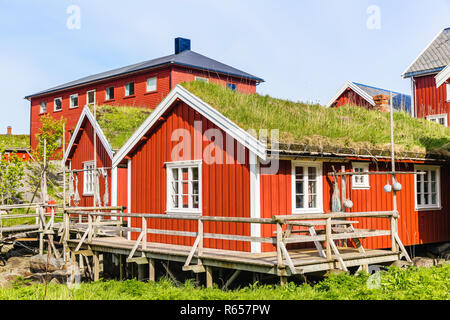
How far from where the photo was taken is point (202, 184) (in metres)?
13.3

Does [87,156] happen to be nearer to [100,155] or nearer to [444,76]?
[100,155]

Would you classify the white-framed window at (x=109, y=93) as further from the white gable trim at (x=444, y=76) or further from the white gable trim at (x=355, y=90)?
the white gable trim at (x=444, y=76)

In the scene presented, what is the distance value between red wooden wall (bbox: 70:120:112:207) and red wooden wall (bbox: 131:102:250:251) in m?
5.58

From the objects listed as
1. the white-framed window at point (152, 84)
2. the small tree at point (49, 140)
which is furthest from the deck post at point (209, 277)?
the small tree at point (49, 140)

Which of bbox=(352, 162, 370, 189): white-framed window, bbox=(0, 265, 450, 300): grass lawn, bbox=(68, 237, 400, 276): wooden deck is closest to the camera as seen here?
bbox=(0, 265, 450, 300): grass lawn

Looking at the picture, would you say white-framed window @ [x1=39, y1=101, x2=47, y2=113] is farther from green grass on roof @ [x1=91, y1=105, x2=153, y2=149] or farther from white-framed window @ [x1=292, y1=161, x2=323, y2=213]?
white-framed window @ [x1=292, y1=161, x2=323, y2=213]

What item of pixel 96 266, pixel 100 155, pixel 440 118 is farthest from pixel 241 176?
pixel 440 118

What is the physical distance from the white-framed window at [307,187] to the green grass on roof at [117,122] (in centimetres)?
980

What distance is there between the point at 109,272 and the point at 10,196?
13.6m

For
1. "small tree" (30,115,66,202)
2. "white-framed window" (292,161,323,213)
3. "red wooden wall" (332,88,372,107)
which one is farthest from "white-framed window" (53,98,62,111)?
"white-framed window" (292,161,323,213)

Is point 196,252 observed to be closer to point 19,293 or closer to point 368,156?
point 19,293

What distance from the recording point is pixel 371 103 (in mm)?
30672

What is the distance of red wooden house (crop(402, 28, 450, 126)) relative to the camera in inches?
1069
